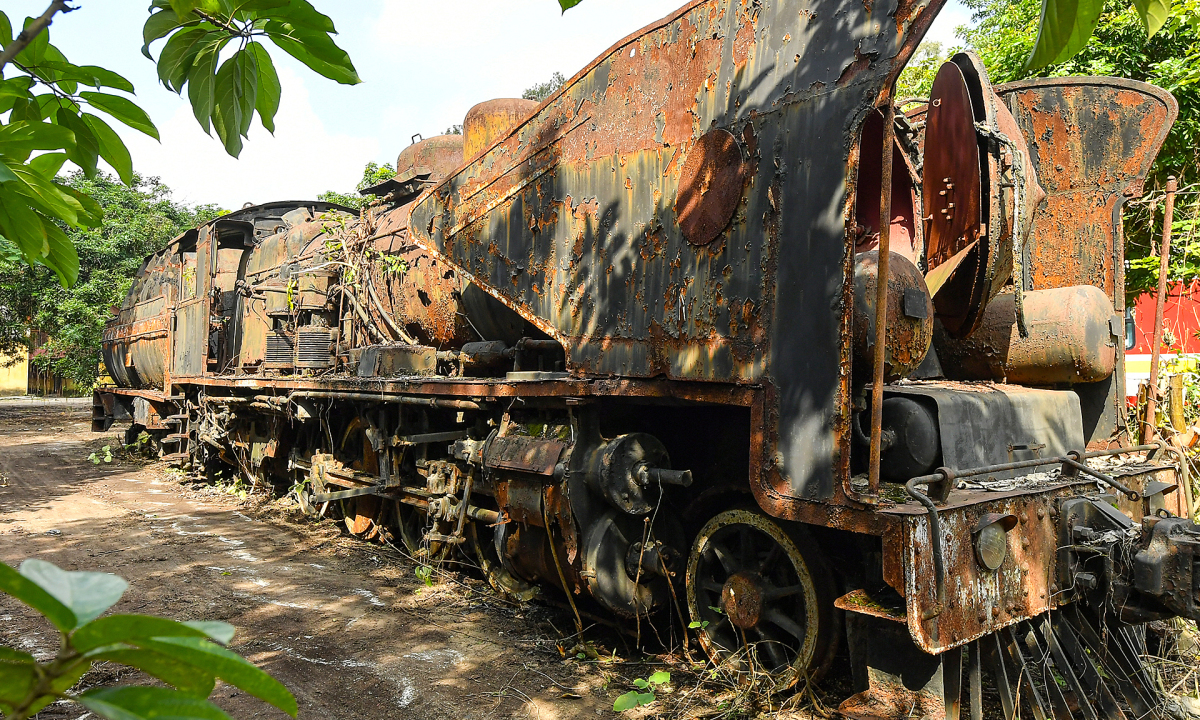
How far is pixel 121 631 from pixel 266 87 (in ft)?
3.36

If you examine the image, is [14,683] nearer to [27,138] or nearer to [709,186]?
[27,138]

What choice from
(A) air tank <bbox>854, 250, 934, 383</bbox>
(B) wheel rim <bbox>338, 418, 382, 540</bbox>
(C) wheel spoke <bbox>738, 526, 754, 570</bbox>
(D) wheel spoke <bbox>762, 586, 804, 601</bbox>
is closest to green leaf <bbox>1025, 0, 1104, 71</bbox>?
(A) air tank <bbox>854, 250, 934, 383</bbox>

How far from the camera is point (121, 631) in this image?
0.57 m

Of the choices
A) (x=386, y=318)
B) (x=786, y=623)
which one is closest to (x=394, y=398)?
(x=386, y=318)

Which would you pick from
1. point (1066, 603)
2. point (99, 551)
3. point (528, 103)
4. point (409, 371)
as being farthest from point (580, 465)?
point (99, 551)

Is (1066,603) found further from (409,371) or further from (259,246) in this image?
(259,246)

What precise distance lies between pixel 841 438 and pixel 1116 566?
3.92 feet

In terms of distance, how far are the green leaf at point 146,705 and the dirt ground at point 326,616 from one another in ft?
Result: 10.1

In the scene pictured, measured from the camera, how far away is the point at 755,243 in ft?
10.6

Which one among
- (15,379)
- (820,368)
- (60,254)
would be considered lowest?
(15,379)

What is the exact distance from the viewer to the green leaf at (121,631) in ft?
1.84

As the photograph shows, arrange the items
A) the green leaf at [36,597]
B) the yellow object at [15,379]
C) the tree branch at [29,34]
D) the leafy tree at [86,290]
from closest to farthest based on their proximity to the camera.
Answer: the green leaf at [36,597], the tree branch at [29,34], the leafy tree at [86,290], the yellow object at [15,379]

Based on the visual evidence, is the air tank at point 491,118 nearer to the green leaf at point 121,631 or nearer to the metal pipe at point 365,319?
the metal pipe at point 365,319

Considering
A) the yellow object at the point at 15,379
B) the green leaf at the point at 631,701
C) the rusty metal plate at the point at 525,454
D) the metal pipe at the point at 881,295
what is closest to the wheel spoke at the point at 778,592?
the green leaf at the point at 631,701
